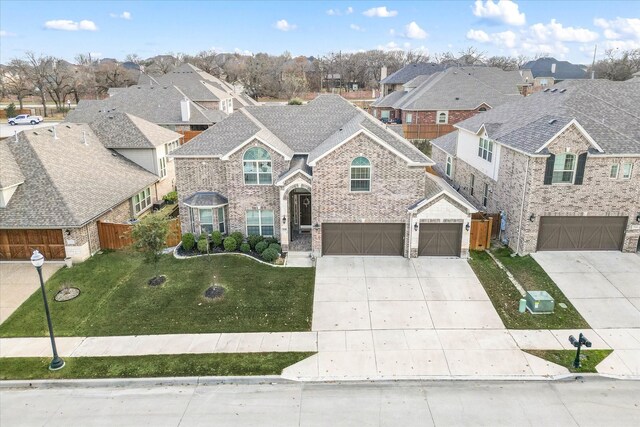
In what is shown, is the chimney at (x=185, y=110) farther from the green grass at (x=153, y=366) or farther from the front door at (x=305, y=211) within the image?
the green grass at (x=153, y=366)

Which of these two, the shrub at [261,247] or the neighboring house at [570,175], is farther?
the shrub at [261,247]

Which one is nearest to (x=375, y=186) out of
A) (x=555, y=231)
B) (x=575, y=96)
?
(x=555, y=231)

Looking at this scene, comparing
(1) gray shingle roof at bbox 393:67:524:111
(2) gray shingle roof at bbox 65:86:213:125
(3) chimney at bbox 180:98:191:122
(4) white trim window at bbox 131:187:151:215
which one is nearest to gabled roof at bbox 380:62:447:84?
(1) gray shingle roof at bbox 393:67:524:111

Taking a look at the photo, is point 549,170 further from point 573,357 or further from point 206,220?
point 206,220

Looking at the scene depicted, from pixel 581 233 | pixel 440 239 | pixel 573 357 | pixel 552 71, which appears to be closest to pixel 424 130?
pixel 581 233

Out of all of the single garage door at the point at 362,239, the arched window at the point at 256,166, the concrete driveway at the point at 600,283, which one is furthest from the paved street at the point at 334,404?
the arched window at the point at 256,166

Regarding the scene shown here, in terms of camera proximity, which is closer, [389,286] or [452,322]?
[452,322]

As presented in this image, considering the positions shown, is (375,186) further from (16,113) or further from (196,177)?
(16,113)

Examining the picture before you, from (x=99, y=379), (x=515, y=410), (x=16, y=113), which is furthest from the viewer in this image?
(x=16, y=113)
